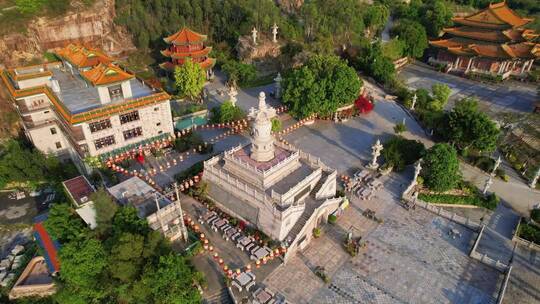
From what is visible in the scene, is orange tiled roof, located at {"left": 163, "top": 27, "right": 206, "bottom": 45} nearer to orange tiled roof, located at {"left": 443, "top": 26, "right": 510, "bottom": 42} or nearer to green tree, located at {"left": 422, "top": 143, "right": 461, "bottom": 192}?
green tree, located at {"left": 422, "top": 143, "right": 461, "bottom": 192}

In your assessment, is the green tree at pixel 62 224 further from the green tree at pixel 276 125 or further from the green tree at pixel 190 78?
the green tree at pixel 190 78

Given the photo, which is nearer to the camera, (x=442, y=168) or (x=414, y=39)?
(x=442, y=168)

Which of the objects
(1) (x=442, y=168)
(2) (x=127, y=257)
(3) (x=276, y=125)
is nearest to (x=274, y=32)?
(3) (x=276, y=125)

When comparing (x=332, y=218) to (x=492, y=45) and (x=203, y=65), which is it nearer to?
(x=203, y=65)

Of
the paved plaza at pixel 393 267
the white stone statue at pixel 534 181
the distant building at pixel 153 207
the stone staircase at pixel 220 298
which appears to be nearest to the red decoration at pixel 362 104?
the paved plaza at pixel 393 267

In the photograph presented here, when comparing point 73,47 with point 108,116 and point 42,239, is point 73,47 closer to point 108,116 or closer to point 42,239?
point 108,116

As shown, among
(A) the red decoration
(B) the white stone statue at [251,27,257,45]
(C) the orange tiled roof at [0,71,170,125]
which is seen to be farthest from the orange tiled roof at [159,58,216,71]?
(A) the red decoration
